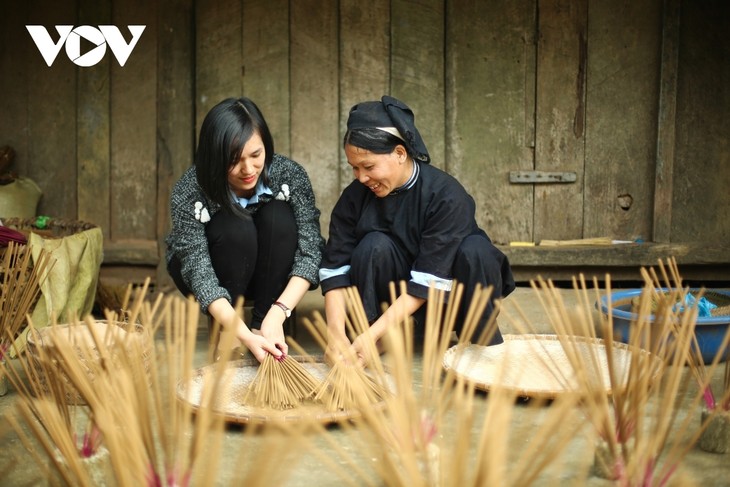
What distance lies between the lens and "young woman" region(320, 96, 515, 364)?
2.31 meters

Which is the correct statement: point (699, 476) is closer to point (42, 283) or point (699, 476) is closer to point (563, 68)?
point (42, 283)

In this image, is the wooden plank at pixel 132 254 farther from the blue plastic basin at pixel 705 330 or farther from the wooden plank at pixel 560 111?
the blue plastic basin at pixel 705 330

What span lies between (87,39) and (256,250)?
1.49m

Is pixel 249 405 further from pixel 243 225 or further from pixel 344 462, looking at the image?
pixel 243 225

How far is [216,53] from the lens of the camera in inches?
135

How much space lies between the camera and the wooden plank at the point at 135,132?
346 cm

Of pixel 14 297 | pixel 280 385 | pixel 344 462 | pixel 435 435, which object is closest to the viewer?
pixel 435 435

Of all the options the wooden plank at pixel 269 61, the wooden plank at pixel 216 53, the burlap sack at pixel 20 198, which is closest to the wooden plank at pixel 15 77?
the burlap sack at pixel 20 198

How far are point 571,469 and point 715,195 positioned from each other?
Result: 2.11m

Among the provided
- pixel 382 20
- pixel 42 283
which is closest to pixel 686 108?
pixel 382 20

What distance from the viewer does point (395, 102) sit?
2371mm

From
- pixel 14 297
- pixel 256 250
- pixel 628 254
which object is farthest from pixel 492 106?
pixel 14 297

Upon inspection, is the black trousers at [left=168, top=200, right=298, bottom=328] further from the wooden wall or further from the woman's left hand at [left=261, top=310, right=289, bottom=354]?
the wooden wall

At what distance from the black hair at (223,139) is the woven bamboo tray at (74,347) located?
0.44 metres
